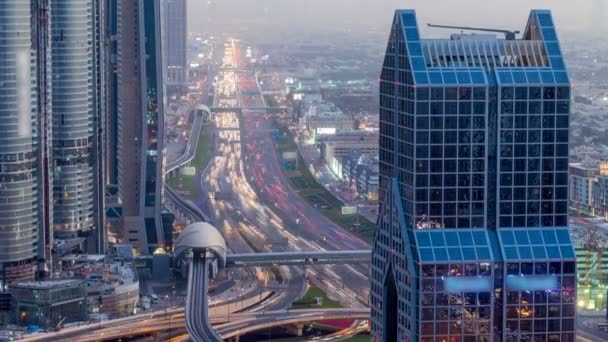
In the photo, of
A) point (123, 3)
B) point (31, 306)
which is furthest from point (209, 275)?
point (123, 3)

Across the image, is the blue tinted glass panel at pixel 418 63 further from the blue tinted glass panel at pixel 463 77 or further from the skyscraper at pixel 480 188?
the blue tinted glass panel at pixel 463 77

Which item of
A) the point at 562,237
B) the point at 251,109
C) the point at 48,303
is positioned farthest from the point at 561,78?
the point at 251,109

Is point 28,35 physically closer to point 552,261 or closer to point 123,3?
point 123,3

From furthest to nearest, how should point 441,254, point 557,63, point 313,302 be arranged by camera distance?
point 313,302, point 557,63, point 441,254

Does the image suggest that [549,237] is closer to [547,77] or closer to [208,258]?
[547,77]

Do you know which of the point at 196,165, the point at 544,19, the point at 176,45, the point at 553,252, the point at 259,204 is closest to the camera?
the point at 553,252

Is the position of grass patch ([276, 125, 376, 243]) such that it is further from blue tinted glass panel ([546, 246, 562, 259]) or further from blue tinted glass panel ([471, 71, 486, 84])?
blue tinted glass panel ([471, 71, 486, 84])
